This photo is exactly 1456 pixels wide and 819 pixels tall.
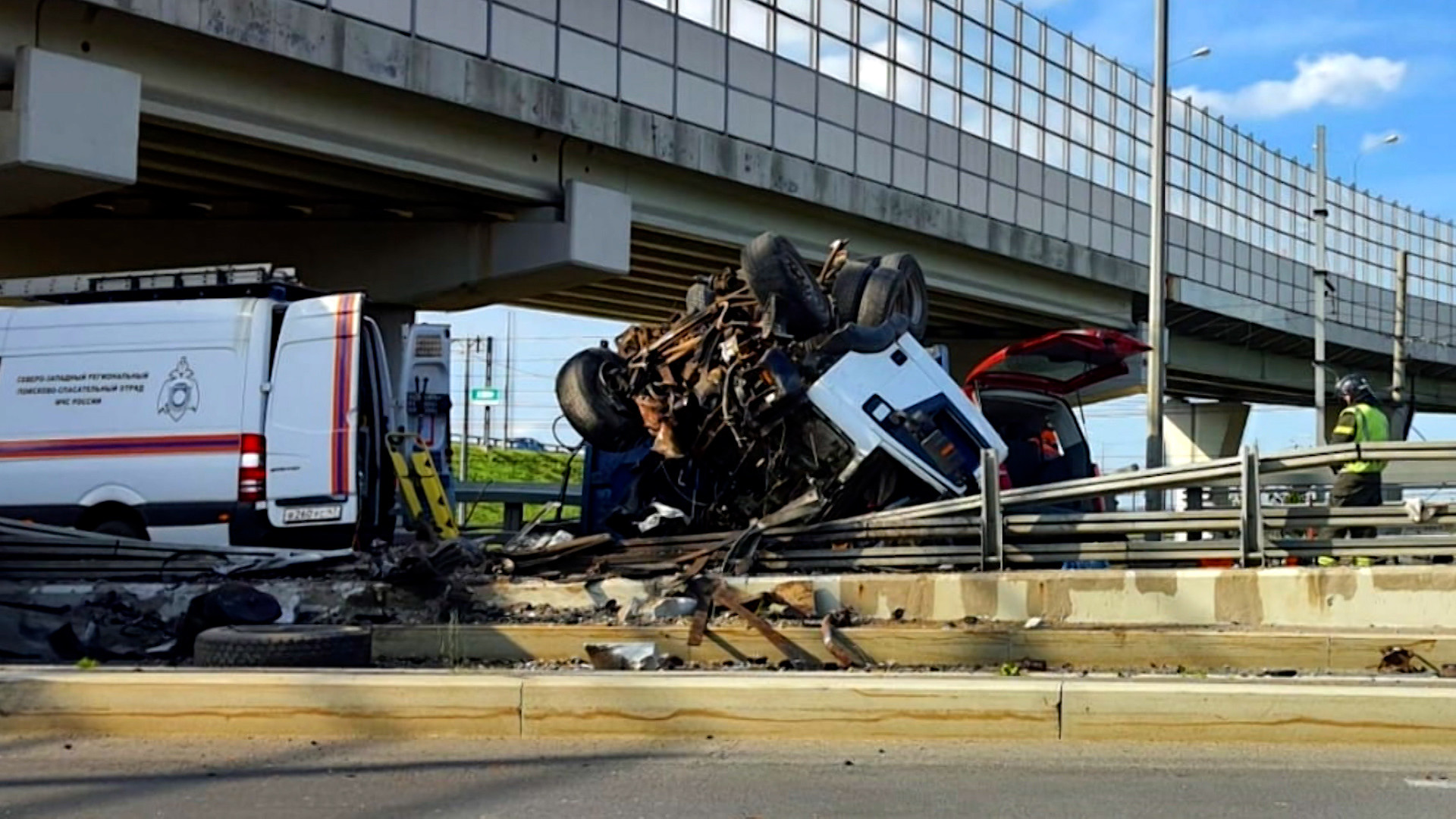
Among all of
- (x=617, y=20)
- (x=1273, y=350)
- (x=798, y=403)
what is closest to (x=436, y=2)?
(x=617, y=20)

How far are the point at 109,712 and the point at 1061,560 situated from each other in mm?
5672

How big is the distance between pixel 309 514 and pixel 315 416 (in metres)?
0.75

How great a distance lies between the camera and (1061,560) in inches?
362

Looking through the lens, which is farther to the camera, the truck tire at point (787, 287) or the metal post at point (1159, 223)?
the metal post at point (1159, 223)

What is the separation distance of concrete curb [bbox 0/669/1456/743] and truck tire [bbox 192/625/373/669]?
1.01 m

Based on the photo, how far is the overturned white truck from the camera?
9781mm

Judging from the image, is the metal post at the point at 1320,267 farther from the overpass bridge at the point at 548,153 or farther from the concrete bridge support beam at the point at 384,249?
the concrete bridge support beam at the point at 384,249

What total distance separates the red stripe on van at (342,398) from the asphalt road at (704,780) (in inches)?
191

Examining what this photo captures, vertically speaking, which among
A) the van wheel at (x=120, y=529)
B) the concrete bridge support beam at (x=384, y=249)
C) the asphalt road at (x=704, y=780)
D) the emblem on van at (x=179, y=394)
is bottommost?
the asphalt road at (x=704, y=780)

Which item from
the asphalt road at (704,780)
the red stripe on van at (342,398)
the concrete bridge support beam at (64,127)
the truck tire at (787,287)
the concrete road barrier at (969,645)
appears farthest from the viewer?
the concrete bridge support beam at (64,127)

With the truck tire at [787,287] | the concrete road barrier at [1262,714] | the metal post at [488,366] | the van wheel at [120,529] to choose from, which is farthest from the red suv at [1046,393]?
the metal post at [488,366]

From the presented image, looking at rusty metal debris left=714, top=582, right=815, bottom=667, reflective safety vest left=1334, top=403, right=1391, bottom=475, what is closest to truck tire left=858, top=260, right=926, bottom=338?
rusty metal debris left=714, top=582, right=815, bottom=667

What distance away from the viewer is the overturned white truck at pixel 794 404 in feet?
32.1

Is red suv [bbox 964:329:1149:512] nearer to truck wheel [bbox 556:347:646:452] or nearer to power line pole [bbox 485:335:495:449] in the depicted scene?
truck wheel [bbox 556:347:646:452]
